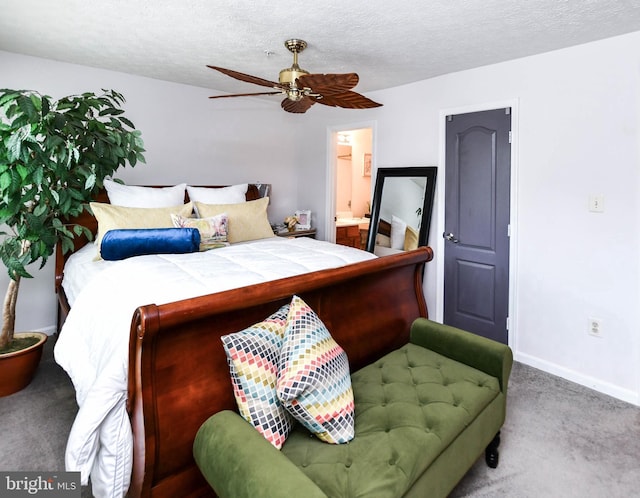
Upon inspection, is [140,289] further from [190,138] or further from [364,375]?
[190,138]

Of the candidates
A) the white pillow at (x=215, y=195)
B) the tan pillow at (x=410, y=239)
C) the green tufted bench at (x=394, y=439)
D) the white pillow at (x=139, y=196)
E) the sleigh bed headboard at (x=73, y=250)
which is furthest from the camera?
the tan pillow at (x=410, y=239)

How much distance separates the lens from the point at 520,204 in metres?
3.02

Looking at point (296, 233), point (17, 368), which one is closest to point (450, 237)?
point (296, 233)

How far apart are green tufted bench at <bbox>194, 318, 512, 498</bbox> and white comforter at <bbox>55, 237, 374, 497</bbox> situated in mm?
335

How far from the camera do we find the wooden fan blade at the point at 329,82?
6.71 feet

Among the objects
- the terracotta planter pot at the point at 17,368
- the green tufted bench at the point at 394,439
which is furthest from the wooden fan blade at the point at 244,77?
the terracotta planter pot at the point at 17,368

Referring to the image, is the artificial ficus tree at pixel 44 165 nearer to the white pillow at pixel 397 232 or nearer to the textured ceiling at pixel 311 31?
the textured ceiling at pixel 311 31

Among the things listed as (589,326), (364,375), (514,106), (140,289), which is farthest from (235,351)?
(514,106)

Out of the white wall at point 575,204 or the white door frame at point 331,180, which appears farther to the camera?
the white door frame at point 331,180

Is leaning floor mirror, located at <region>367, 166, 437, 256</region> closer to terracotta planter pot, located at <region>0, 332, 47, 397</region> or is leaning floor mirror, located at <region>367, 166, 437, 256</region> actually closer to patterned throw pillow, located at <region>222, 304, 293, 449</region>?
patterned throw pillow, located at <region>222, 304, 293, 449</region>

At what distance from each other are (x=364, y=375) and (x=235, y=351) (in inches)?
29.1

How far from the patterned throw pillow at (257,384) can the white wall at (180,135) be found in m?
2.86

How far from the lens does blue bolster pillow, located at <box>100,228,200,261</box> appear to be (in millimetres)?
2396

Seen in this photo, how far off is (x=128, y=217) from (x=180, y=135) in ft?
4.94
